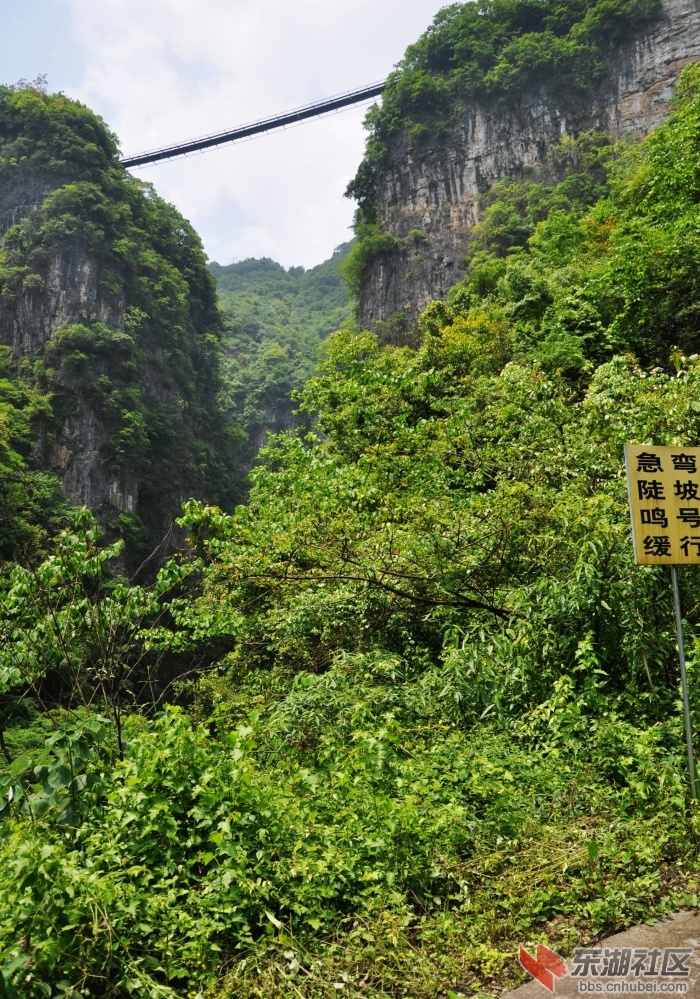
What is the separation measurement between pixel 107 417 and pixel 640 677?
28.3 meters

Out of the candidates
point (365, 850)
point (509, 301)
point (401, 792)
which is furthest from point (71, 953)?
point (509, 301)

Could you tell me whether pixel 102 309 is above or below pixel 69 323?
above

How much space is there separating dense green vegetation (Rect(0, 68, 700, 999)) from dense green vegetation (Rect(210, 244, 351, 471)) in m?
33.2

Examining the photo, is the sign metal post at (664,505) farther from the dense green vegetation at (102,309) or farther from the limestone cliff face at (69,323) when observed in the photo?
the limestone cliff face at (69,323)

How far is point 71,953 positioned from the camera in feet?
7.51

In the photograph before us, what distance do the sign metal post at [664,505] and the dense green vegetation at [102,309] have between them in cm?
2633

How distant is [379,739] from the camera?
3.96m

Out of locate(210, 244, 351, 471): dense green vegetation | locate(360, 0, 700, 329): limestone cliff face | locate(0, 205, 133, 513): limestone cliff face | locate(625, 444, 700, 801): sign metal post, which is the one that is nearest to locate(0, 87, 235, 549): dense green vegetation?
locate(0, 205, 133, 513): limestone cliff face

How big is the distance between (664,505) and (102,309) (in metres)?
32.8

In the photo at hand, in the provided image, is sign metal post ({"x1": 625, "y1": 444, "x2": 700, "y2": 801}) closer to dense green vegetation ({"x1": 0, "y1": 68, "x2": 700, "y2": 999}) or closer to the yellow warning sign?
the yellow warning sign

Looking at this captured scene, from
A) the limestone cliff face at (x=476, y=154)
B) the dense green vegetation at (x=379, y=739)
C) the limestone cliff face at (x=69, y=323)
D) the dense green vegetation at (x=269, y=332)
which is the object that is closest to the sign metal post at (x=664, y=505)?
the dense green vegetation at (x=379, y=739)

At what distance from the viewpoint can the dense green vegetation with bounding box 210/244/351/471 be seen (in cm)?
5372

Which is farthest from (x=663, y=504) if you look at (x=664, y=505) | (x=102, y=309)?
(x=102, y=309)

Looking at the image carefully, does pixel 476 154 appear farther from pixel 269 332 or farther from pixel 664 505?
pixel 664 505
